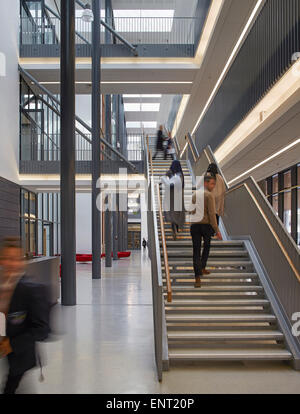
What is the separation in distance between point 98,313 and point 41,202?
1869 centimetres

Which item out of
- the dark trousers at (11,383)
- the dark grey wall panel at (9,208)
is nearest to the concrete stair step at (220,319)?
the dark trousers at (11,383)

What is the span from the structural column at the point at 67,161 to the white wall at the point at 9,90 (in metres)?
7.63

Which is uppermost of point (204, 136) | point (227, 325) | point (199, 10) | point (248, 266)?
point (199, 10)

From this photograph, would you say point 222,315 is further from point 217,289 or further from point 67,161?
point 67,161

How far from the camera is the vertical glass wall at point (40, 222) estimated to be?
2161 centimetres

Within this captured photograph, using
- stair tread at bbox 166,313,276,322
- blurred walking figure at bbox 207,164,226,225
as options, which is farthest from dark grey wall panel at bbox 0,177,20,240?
stair tread at bbox 166,313,276,322

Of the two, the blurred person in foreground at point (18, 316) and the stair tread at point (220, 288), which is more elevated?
the blurred person in foreground at point (18, 316)

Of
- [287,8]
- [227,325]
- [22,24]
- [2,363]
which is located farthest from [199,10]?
[2,363]

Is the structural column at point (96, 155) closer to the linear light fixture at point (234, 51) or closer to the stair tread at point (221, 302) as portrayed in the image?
the linear light fixture at point (234, 51)

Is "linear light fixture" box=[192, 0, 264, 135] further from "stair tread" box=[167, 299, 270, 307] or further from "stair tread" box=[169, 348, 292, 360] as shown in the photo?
"stair tread" box=[169, 348, 292, 360]

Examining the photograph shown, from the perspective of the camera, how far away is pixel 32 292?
363cm

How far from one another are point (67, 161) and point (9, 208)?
8595 millimetres
